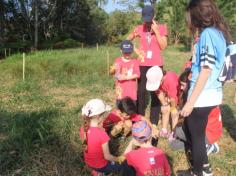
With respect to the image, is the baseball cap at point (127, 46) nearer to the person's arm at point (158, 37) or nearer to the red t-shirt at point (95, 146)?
the person's arm at point (158, 37)

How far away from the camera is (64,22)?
38.4 m

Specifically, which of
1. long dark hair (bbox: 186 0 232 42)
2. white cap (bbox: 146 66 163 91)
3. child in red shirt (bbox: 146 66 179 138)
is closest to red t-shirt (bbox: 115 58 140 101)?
child in red shirt (bbox: 146 66 179 138)

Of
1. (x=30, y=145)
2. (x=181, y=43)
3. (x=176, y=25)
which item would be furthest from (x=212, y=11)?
(x=181, y=43)

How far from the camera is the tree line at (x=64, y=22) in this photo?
100ft

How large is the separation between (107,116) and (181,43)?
3040 centimetres

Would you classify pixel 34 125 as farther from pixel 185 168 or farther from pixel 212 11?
pixel 212 11

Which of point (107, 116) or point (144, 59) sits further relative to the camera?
point (107, 116)

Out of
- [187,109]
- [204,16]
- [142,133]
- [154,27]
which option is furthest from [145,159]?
[154,27]

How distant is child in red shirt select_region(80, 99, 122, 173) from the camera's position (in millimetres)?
3609

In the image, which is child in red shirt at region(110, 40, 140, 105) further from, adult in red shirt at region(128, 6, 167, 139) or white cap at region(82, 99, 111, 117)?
white cap at region(82, 99, 111, 117)

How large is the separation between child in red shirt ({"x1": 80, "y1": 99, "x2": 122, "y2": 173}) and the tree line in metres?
25.2

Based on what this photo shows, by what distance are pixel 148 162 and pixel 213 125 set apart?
113cm

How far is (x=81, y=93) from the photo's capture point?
8.53 metres

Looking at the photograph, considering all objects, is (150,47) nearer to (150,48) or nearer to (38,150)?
(150,48)
